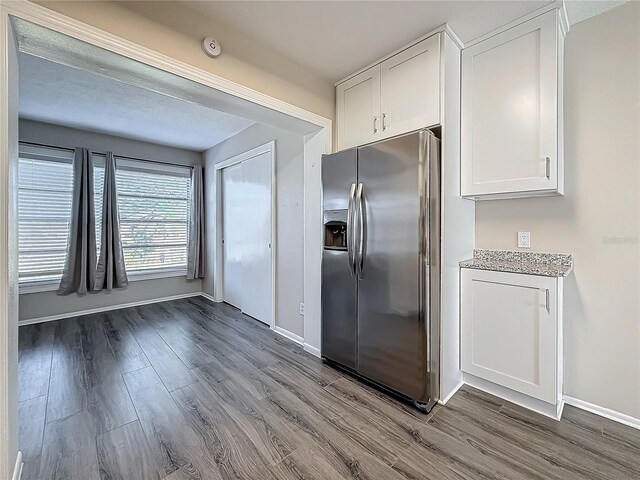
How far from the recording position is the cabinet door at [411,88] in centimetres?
194

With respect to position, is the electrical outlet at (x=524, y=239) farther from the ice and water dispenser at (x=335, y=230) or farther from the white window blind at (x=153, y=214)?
the white window blind at (x=153, y=214)

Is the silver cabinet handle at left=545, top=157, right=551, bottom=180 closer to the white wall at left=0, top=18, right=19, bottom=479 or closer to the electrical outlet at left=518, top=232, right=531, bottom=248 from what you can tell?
the electrical outlet at left=518, top=232, right=531, bottom=248

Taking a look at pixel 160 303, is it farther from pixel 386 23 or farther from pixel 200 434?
pixel 386 23

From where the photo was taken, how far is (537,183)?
72.3 inches

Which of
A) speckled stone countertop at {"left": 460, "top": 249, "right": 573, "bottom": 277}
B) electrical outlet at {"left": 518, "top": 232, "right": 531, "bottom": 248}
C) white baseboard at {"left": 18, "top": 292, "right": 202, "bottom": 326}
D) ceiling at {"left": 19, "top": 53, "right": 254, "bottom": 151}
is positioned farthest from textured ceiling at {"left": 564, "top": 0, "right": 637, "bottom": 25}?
white baseboard at {"left": 18, "top": 292, "right": 202, "bottom": 326}

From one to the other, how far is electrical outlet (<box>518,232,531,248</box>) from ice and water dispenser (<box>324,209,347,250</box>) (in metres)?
1.34

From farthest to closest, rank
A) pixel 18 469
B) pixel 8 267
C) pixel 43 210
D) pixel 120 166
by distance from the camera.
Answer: pixel 120 166, pixel 43 210, pixel 18 469, pixel 8 267

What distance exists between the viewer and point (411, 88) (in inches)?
81.0

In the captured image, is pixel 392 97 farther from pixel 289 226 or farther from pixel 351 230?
pixel 289 226

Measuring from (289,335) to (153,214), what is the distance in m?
3.20

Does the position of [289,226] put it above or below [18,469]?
above

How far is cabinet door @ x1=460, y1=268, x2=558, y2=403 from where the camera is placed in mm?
1788

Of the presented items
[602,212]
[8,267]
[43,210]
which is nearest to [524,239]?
[602,212]

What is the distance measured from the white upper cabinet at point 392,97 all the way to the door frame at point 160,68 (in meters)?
0.26
